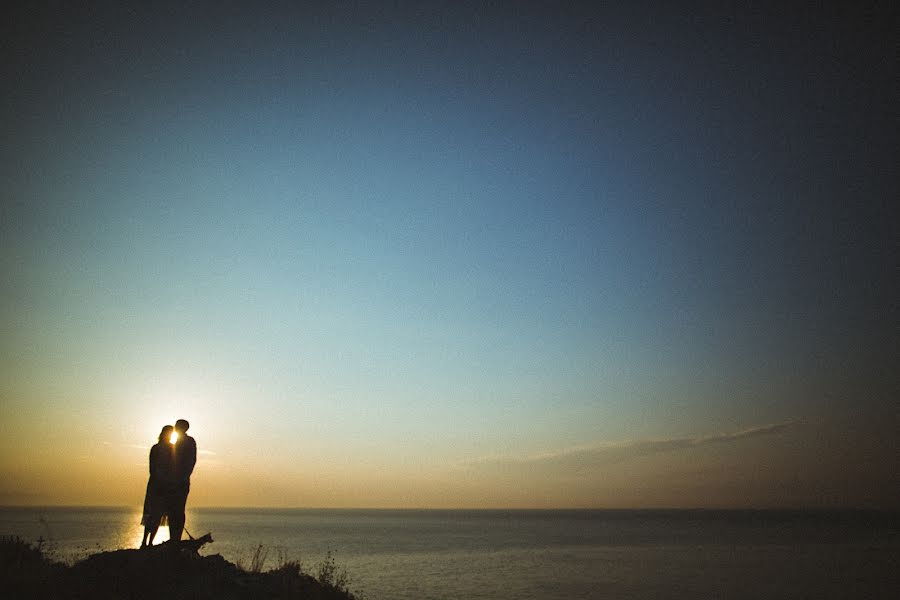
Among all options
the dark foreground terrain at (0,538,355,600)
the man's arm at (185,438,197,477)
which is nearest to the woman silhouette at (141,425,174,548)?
the man's arm at (185,438,197,477)

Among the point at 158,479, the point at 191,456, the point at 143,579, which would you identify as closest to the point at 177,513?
the point at 158,479

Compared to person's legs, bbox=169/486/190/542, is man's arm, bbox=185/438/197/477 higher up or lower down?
higher up

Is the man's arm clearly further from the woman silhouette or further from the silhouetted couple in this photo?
the woman silhouette

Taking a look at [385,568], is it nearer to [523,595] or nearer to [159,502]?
[523,595]

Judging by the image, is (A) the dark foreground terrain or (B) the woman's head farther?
(B) the woman's head

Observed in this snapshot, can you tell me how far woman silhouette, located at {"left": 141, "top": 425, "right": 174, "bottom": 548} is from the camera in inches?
450

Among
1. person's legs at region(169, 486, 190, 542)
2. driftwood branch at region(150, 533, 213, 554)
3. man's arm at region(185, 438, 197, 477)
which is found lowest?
driftwood branch at region(150, 533, 213, 554)

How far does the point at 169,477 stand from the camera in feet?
37.7

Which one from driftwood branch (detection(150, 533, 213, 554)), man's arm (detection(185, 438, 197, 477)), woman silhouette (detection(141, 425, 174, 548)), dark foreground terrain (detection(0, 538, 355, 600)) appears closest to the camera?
dark foreground terrain (detection(0, 538, 355, 600))

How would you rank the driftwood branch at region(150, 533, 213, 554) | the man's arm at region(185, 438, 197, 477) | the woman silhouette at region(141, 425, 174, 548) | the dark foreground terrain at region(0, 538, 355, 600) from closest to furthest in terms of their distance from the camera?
1. the dark foreground terrain at region(0, 538, 355, 600)
2. the driftwood branch at region(150, 533, 213, 554)
3. the woman silhouette at region(141, 425, 174, 548)
4. the man's arm at region(185, 438, 197, 477)

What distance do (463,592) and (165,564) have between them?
22.9 metres

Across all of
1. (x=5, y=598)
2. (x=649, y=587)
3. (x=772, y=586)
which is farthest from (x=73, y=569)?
(x=772, y=586)

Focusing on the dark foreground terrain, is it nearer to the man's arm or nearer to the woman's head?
the man's arm

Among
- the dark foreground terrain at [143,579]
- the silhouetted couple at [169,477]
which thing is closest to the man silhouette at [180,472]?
the silhouetted couple at [169,477]
